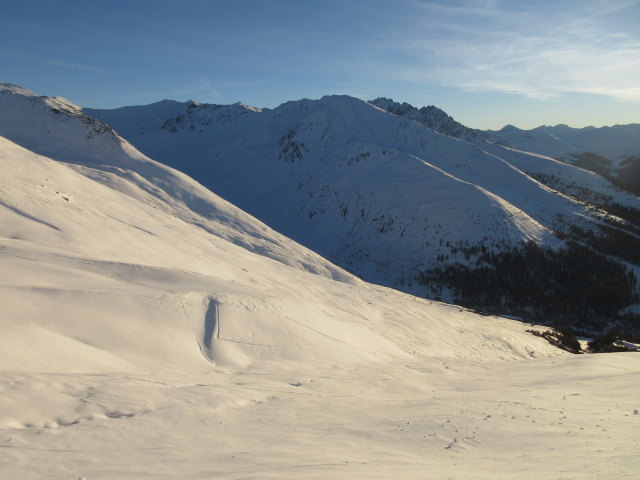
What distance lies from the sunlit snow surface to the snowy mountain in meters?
32.9

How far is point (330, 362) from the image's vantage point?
11836 mm

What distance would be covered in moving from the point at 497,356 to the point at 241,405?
1558 cm

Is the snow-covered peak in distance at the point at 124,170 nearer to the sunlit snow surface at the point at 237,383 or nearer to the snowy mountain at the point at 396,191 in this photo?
the sunlit snow surface at the point at 237,383

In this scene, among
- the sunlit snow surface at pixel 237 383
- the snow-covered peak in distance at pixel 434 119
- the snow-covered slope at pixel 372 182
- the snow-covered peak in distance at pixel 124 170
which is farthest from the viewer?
the snow-covered peak in distance at pixel 434 119

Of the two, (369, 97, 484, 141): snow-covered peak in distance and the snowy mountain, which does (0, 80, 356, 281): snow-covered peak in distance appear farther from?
(369, 97, 484, 141): snow-covered peak in distance

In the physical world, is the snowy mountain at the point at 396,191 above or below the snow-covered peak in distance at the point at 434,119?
→ below

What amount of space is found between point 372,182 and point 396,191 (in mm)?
5964

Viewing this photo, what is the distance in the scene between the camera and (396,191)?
66.1 m

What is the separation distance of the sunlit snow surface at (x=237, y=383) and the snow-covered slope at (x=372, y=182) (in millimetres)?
34932

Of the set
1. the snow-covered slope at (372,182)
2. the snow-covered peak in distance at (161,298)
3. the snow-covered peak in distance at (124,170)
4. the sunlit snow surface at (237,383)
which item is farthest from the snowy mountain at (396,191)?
the sunlit snow surface at (237,383)

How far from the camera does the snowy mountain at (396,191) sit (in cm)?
5112

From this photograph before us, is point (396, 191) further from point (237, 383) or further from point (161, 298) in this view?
point (237, 383)

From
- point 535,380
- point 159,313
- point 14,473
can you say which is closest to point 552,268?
point 535,380

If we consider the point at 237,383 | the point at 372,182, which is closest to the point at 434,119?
the point at 372,182
